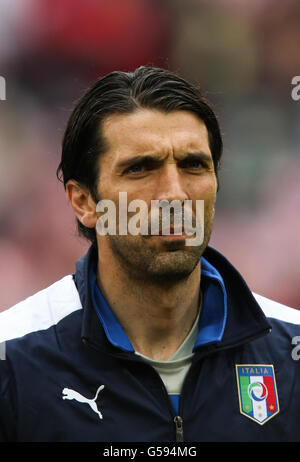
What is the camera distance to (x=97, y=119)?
2.52m

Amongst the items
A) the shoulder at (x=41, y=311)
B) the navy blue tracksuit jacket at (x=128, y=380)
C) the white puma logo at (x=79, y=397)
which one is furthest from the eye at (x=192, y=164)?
the white puma logo at (x=79, y=397)

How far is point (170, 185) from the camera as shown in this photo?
2258 mm

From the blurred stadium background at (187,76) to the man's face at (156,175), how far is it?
2.71 meters

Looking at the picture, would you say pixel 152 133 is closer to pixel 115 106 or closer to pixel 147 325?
pixel 115 106

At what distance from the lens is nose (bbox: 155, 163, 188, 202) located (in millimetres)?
2233

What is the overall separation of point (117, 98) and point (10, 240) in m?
2.78

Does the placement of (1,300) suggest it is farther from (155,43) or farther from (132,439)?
(132,439)

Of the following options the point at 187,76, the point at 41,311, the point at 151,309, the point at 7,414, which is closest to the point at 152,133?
the point at 151,309

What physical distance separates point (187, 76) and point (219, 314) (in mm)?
3549

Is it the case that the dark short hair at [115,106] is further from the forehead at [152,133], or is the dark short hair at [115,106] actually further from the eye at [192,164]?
the eye at [192,164]

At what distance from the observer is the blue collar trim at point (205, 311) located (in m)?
2.30

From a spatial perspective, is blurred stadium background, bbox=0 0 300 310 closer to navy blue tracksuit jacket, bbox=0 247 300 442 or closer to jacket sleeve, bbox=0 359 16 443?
navy blue tracksuit jacket, bbox=0 247 300 442

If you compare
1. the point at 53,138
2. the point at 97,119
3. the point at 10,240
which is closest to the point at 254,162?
the point at 53,138

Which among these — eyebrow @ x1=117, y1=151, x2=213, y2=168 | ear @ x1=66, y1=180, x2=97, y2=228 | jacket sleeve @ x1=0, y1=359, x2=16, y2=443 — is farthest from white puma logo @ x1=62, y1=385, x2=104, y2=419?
eyebrow @ x1=117, y1=151, x2=213, y2=168
